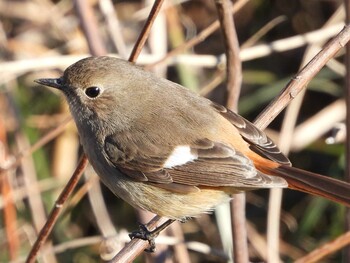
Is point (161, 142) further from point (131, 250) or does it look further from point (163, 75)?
point (163, 75)

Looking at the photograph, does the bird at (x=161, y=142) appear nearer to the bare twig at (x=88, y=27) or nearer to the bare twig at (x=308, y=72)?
the bare twig at (x=308, y=72)

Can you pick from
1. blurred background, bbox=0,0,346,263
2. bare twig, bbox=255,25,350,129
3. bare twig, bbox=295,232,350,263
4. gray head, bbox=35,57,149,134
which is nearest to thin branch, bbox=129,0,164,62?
gray head, bbox=35,57,149,134

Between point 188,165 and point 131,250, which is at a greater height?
point 188,165

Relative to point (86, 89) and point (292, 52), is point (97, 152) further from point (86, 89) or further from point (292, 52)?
point (292, 52)

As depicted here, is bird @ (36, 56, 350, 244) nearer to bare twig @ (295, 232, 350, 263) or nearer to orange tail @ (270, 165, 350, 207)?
orange tail @ (270, 165, 350, 207)

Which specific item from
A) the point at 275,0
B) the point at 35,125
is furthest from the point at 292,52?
the point at 35,125

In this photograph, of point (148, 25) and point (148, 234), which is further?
point (148, 234)

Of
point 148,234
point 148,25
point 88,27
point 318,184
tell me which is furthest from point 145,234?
point 88,27
